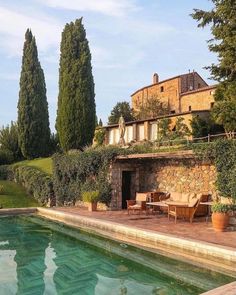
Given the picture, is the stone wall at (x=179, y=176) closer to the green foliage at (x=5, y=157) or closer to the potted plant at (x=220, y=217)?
the potted plant at (x=220, y=217)

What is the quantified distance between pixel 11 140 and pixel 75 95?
938cm

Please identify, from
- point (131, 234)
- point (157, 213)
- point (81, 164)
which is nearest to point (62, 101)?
point (81, 164)

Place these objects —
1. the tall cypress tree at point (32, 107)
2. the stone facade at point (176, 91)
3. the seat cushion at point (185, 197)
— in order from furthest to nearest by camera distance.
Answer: the stone facade at point (176, 91) < the tall cypress tree at point (32, 107) < the seat cushion at point (185, 197)

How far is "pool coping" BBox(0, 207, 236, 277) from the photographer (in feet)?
28.4

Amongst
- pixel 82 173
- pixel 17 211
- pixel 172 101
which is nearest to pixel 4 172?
pixel 17 211

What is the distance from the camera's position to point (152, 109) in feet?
141

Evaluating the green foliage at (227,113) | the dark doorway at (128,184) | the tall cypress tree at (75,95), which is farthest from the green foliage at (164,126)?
the green foliage at (227,113)

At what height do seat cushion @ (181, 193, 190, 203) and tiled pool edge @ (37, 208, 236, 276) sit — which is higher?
seat cushion @ (181, 193, 190, 203)

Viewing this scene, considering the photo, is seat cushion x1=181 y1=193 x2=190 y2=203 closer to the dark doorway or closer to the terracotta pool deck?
the terracotta pool deck

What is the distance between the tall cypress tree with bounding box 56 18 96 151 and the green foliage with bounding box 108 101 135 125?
1808 centimetres

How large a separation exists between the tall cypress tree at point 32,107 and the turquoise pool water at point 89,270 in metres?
17.7

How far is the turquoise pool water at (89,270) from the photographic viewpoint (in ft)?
26.0

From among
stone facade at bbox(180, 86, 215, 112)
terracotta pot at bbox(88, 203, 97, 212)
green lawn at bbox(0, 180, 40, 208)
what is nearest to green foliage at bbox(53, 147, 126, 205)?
terracotta pot at bbox(88, 203, 97, 212)

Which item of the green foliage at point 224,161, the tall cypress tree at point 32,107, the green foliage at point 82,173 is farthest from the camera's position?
the tall cypress tree at point 32,107
